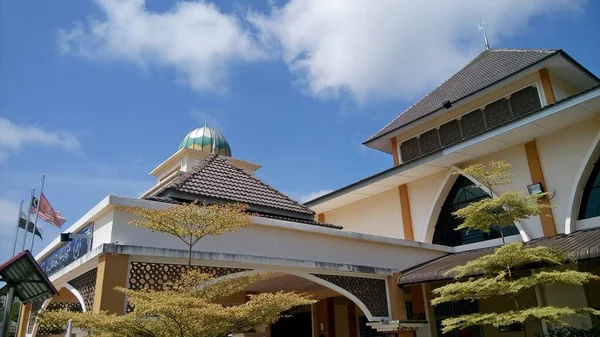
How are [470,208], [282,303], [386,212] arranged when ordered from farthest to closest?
[386,212] → [470,208] → [282,303]

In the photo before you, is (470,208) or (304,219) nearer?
(470,208)

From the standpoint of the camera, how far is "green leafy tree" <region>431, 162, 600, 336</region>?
6.79 m

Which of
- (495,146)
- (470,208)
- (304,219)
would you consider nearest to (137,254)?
(304,219)

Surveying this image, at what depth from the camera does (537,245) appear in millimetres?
9320

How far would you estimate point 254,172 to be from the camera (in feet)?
64.6

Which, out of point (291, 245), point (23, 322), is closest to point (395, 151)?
point (291, 245)

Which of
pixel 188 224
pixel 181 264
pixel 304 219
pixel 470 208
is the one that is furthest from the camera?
pixel 304 219

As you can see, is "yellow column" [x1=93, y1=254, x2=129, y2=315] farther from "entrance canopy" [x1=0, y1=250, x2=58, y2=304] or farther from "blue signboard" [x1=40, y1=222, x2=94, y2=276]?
"blue signboard" [x1=40, y1=222, x2=94, y2=276]

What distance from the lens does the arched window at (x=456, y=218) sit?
1229cm

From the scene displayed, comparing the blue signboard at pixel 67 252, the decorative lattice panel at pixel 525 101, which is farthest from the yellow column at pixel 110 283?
the decorative lattice panel at pixel 525 101

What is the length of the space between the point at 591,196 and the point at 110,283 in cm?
980

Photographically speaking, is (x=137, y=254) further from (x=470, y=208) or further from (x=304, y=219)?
(x=470, y=208)

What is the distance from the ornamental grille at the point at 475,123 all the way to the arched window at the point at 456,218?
4.27ft

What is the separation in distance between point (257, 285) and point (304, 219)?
7.08 feet
